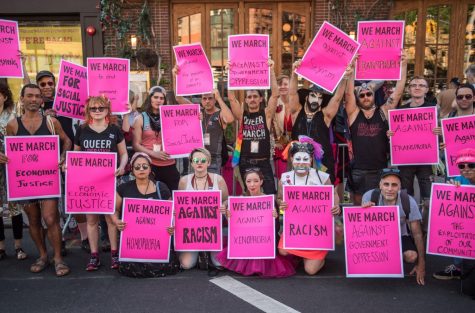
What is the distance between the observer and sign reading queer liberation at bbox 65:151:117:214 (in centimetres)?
429

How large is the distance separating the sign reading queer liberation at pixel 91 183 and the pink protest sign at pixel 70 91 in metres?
0.83

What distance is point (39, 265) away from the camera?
14.8 feet

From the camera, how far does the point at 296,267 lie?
452 centimetres

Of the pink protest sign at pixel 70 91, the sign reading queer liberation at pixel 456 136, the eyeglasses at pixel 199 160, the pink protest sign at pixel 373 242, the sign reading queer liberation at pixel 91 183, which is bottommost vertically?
the pink protest sign at pixel 373 242

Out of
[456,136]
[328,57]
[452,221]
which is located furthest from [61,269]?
[456,136]

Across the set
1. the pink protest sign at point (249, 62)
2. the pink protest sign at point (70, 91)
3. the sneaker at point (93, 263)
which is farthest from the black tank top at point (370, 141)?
the pink protest sign at point (70, 91)

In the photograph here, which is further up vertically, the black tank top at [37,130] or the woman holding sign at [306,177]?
the black tank top at [37,130]

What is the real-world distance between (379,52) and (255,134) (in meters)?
1.64

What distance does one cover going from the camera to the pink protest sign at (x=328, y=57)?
463cm

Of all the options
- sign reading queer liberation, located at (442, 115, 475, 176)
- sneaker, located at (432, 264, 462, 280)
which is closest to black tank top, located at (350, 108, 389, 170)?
sign reading queer liberation, located at (442, 115, 475, 176)

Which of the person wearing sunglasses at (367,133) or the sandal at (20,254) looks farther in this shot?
the sandal at (20,254)

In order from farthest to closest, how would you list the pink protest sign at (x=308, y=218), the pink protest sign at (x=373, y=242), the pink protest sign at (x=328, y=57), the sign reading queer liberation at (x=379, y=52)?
the sign reading queer liberation at (x=379, y=52)
the pink protest sign at (x=328, y=57)
the pink protest sign at (x=308, y=218)
the pink protest sign at (x=373, y=242)

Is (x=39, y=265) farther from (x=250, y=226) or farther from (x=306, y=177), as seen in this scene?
(x=306, y=177)

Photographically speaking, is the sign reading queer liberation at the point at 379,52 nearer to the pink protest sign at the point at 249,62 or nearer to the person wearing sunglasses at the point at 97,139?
the pink protest sign at the point at 249,62
